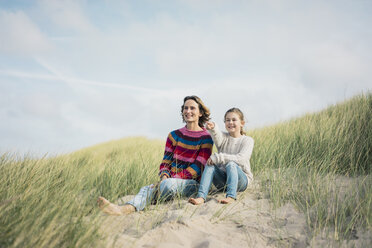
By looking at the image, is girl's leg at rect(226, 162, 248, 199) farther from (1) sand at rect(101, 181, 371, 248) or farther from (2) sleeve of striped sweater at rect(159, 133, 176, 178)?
(2) sleeve of striped sweater at rect(159, 133, 176, 178)

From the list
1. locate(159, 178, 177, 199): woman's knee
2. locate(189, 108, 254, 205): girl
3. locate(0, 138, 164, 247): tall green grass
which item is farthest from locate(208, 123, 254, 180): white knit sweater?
locate(0, 138, 164, 247): tall green grass

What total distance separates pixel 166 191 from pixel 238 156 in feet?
3.21

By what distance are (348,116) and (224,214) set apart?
393 centimetres

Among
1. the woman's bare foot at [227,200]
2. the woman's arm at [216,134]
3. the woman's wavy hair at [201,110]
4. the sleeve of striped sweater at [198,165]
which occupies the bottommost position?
the woman's bare foot at [227,200]

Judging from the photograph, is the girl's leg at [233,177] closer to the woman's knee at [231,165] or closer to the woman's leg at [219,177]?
the woman's knee at [231,165]

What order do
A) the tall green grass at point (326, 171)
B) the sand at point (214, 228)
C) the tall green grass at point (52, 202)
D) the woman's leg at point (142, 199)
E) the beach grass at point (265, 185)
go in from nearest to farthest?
the tall green grass at point (52, 202) < the beach grass at point (265, 185) < the sand at point (214, 228) < the tall green grass at point (326, 171) < the woman's leg at point (142, 199)

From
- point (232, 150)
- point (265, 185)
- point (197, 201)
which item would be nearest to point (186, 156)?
point (232, 150)

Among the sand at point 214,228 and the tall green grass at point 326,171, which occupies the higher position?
the tall green grass at point 326,171

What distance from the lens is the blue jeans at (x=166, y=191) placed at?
350 centimetres

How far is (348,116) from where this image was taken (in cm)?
576

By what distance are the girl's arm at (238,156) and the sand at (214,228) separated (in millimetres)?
486

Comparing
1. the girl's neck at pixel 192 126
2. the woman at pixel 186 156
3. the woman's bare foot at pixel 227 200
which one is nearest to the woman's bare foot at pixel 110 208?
the woman at pixel 186 156

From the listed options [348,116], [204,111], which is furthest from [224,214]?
[348,116]

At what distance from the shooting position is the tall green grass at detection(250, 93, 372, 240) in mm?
2893
